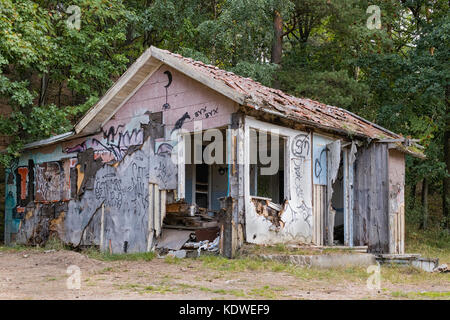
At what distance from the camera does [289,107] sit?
12977 millimetres

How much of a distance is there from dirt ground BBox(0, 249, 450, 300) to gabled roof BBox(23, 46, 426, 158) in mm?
3515

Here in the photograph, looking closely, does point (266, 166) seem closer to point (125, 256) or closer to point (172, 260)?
point (125, 256)

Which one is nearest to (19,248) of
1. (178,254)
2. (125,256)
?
(125,256)

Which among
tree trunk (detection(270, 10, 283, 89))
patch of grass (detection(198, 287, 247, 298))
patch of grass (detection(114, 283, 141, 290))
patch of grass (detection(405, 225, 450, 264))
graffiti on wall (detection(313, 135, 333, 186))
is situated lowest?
patch of grass (detection(405, 225, 450, 264))

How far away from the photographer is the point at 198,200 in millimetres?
17156

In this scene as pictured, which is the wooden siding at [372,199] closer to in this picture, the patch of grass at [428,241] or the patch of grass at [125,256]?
the patch of grass at [428,241]

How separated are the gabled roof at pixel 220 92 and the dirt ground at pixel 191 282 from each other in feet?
11.5

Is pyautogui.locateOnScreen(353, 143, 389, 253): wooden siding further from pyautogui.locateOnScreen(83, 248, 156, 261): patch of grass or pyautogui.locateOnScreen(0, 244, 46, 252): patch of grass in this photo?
pyautogui.locateOnScreen(0, 244, 46, 252): patch of grass

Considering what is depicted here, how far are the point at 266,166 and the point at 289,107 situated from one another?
5.05 meters

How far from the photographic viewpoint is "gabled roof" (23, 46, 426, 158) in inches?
458

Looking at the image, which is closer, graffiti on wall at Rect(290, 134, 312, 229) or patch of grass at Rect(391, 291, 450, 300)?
patch of grass at Rect(391, 291, 450, 300)

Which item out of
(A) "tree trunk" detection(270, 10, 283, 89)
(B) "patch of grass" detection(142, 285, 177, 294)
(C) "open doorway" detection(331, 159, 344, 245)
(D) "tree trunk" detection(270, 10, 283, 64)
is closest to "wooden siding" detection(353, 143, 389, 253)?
(C) "open doorway" detection(331, 159, 344, 245)
